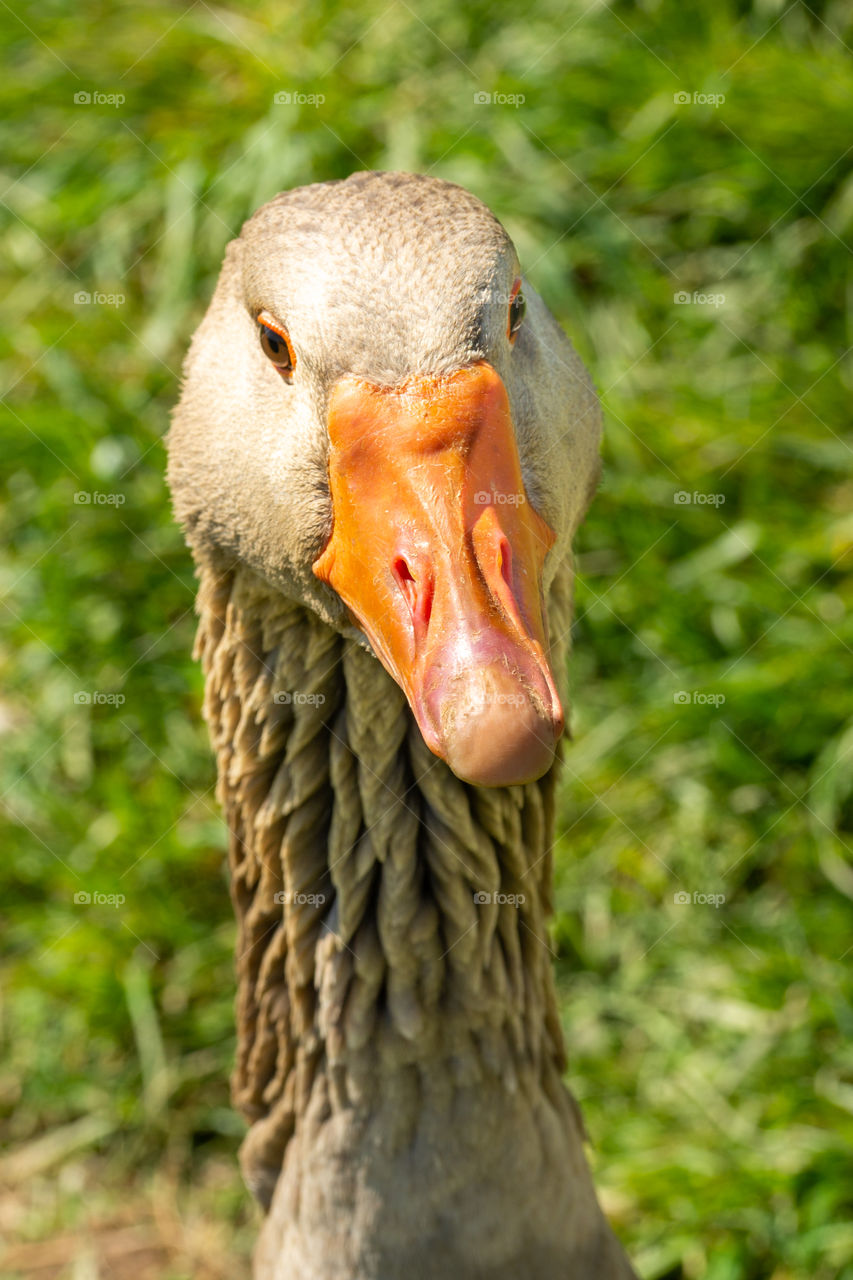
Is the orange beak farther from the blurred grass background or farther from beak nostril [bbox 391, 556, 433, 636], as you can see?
the blurred grass background

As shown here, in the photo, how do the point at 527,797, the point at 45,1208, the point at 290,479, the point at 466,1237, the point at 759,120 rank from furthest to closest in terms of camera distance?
the point at 759,120, the point at 45,1208, the point at 527,797, the point at 466,1237, the point at 290,479

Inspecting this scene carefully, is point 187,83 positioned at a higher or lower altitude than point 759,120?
higher

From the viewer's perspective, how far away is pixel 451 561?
1.65 meters

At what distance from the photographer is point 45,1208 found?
3.62 m

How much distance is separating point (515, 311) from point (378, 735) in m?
0.71

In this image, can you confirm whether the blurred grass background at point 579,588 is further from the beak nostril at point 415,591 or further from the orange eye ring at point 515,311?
the beak nostril at point 415,591

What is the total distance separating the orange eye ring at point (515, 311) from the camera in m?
1.94

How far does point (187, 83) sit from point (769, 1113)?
3885mm

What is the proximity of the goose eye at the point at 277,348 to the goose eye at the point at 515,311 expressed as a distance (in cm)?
32

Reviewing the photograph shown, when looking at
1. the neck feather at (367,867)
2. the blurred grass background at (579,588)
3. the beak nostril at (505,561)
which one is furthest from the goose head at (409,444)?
the blurred grass background at (579,588)

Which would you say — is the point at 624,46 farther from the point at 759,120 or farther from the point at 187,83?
the point at 187,83

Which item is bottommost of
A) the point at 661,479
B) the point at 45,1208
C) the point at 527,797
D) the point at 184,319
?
the point at 45,1208

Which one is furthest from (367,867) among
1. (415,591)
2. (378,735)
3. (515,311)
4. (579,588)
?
(579,588)

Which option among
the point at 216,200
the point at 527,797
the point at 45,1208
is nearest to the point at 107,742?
the point at 45,1208
